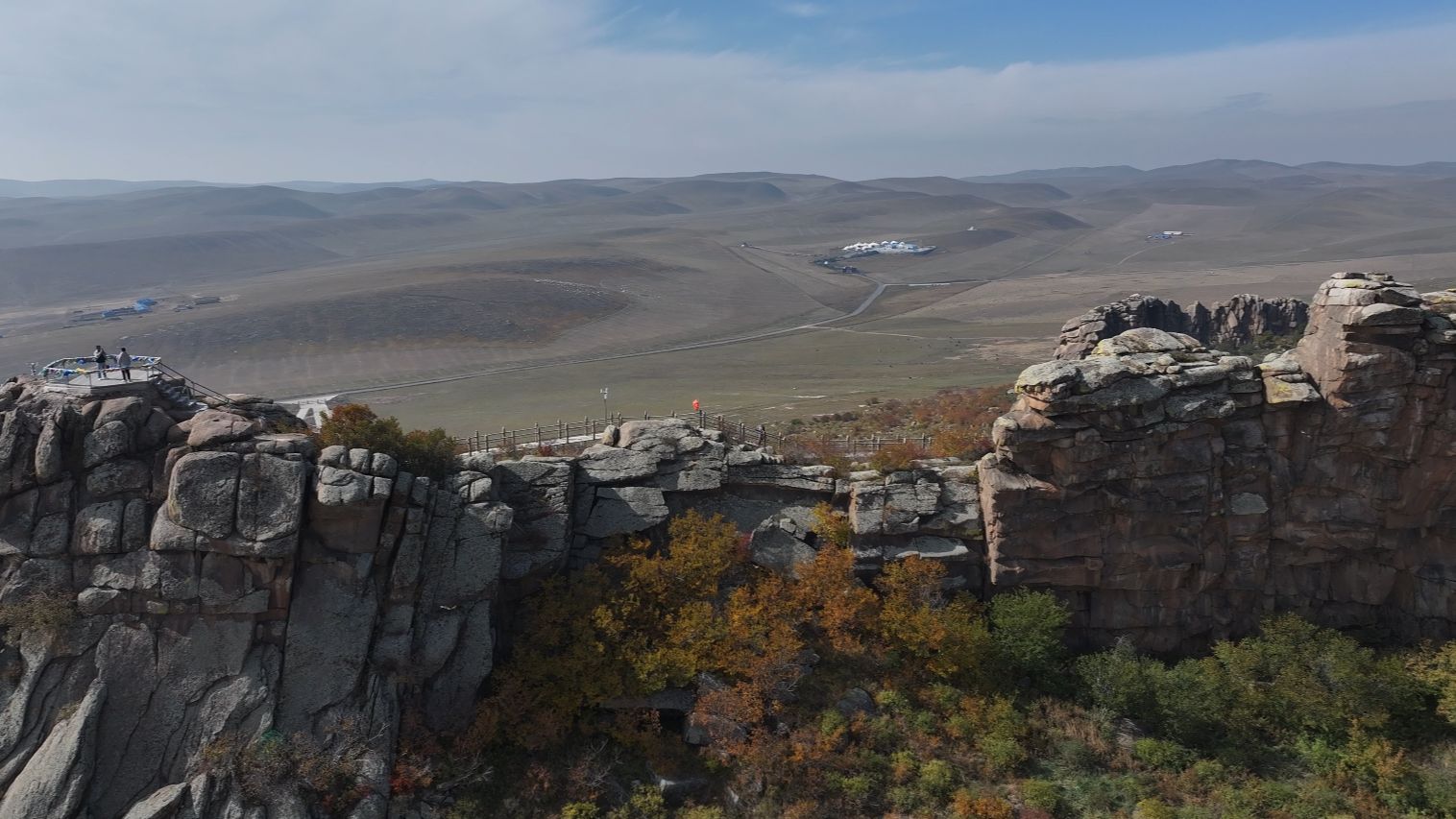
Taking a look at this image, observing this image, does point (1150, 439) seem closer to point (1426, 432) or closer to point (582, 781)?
point (1426, 432)

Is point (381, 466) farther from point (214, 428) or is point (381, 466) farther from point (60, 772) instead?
point (60, 772)

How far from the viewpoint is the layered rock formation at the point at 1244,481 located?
89.9 feet

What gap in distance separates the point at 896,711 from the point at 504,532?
1334 cm

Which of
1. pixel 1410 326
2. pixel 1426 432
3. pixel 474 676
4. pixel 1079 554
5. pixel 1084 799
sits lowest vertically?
pixel 1084 799

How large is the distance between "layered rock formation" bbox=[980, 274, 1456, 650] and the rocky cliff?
9cm

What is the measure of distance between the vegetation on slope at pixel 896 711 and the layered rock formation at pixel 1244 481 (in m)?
1.72

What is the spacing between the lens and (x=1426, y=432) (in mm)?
27609

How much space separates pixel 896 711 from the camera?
26078 millimetres

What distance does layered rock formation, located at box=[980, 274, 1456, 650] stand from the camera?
89.9 ft

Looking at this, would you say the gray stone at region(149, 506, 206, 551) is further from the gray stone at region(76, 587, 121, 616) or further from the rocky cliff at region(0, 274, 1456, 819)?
the gray stone at region(76, 587, 121, 616)

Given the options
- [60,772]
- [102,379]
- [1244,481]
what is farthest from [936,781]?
[102,379]

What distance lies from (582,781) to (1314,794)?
20319 mm

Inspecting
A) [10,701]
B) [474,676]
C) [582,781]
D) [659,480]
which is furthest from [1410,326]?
[10,701]

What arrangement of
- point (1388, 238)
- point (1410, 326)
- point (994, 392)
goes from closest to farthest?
point (1410, 326)
point (994, 392)
point (1388, 238)
